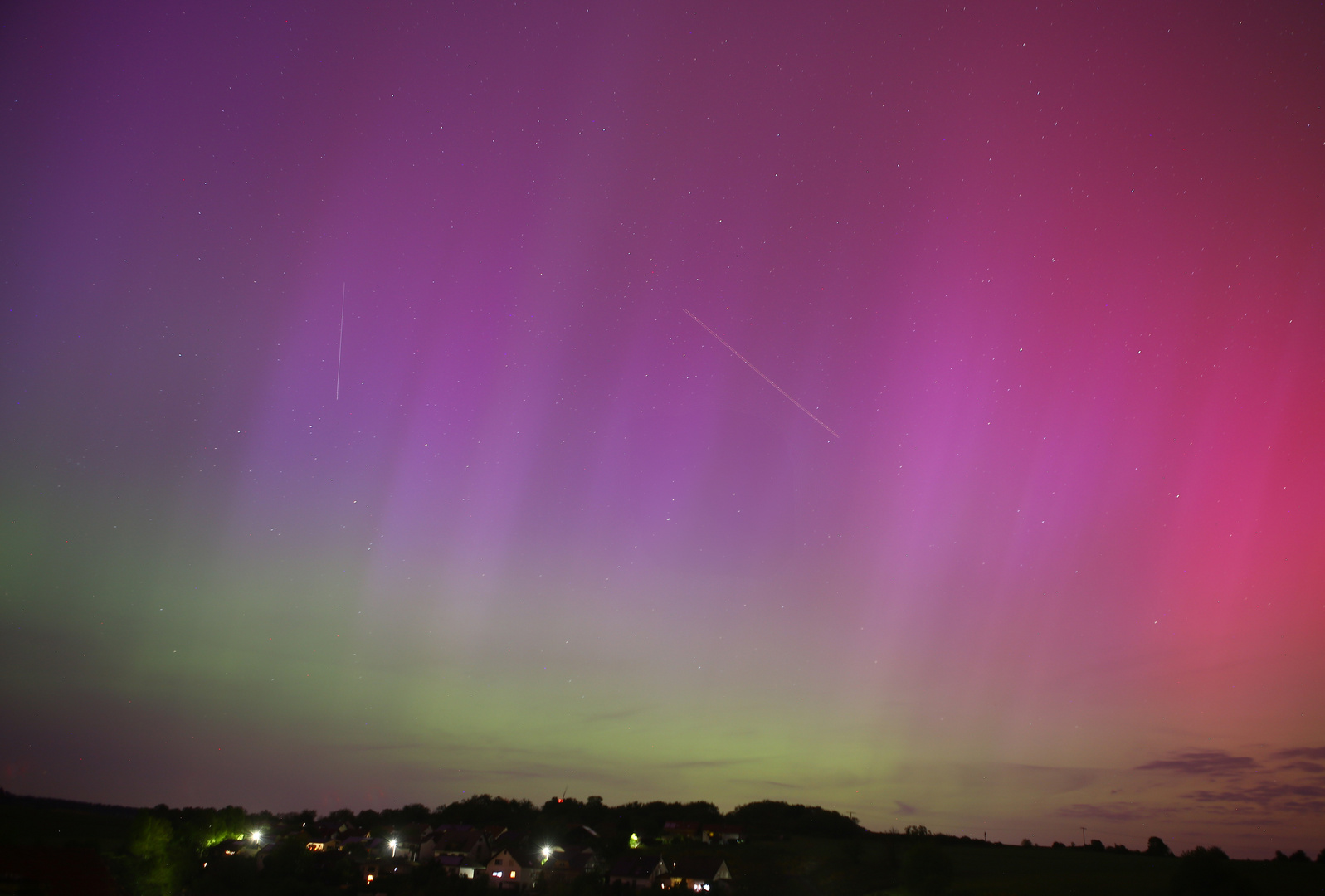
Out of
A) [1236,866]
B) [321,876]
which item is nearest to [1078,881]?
[1236,866]

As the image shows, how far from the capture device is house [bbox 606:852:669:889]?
64.2m

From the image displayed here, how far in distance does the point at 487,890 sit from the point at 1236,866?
51905 millimetres

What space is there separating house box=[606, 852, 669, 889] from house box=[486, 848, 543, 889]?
7.85 m

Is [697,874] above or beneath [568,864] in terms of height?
above

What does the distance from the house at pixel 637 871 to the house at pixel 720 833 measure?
23.9 meters

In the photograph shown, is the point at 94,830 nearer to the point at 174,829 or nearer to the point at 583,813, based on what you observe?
the point at 174,829

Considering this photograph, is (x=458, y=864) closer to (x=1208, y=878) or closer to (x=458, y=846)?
(x=458, y=846)

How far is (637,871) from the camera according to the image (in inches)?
2603

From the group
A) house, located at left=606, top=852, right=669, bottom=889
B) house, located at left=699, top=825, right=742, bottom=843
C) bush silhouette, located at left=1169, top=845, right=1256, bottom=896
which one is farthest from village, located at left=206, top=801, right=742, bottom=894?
bush silhouette, located at left=1169, top=845, right=1256, bottom=896

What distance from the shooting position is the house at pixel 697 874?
60.5 metres

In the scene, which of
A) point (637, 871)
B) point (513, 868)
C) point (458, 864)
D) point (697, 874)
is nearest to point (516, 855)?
point (513, 868)

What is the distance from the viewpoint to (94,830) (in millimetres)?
86750

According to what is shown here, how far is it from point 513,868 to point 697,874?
67.2 ft

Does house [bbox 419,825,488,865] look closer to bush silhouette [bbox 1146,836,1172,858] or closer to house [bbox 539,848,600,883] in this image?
house [bbox 539,848,600,883]
